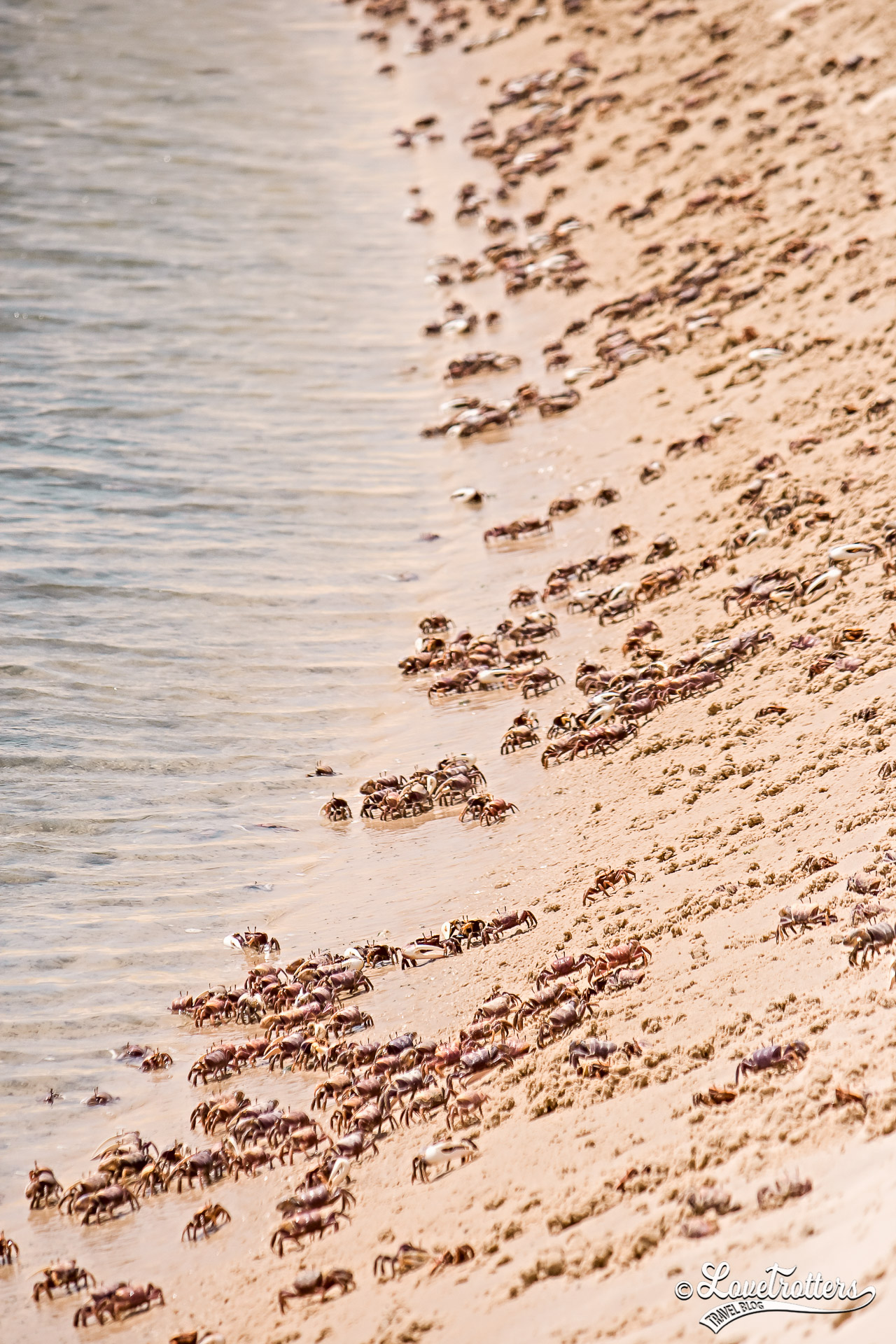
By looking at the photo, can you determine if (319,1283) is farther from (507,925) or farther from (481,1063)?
(507,925)

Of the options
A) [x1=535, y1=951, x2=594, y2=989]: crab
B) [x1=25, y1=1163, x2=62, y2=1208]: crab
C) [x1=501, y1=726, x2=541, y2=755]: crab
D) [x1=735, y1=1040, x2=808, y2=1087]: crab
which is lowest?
[x1=735, y1=1040, x2=808, y2=1087]: crab

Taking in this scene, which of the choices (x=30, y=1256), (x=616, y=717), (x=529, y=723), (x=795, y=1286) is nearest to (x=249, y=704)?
(x=529, y=723)

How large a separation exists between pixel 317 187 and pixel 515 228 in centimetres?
453

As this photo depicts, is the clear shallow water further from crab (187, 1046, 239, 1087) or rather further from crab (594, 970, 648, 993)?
crab (594, 970, 648, 993)

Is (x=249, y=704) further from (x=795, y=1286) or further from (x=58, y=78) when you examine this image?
(x=58, y=78)

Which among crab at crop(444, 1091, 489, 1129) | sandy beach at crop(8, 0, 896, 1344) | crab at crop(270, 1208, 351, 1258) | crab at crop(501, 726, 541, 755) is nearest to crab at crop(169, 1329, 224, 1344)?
sandy beach at crop(8, 0, 896, 1344)

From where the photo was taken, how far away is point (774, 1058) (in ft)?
17.7

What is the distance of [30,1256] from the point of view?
6316mm

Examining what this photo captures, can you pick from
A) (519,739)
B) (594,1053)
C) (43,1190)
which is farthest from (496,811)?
(43,1190)

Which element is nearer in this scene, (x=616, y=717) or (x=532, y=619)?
(x=616, y=717)

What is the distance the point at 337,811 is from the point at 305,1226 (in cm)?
420

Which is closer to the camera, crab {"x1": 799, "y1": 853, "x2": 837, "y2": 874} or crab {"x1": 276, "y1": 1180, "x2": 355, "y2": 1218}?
crab {"x1": 276, "y1": 1180, "x2": 355, "y2": 1218}

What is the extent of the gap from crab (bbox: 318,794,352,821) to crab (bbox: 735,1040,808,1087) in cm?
482
